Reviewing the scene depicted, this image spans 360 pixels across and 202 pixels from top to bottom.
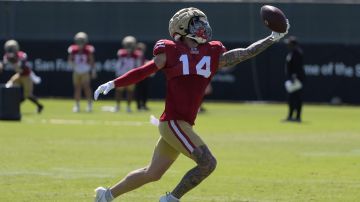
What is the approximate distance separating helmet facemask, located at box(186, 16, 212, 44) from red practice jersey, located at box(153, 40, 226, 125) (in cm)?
13

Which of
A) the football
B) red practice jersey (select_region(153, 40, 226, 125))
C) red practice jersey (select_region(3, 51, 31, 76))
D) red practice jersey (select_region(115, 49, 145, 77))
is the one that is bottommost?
red practice jersey (select_region(115, 49, 145, 77))

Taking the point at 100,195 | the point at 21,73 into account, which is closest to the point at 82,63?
the point at 21,73

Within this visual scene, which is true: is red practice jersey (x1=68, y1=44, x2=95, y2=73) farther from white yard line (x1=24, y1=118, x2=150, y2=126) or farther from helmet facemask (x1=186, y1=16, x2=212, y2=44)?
helmet facemask (x1=186, y1=16, x2=212, y2=44)

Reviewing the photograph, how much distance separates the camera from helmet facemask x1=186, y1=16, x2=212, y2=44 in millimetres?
10211

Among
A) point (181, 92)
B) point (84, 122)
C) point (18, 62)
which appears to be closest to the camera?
point (181, 92)

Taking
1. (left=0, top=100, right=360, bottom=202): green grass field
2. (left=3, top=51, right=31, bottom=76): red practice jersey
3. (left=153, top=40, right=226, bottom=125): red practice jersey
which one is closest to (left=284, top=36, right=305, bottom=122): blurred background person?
(left=0, top=100, right=360, bottom=202): green grass field

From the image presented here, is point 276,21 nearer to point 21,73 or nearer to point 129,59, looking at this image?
point 21,73

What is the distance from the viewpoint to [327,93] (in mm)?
35312

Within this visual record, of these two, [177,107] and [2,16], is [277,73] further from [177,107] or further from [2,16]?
[177,107]

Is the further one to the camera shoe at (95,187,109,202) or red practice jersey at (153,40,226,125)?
shoe at (95,187,109,202)

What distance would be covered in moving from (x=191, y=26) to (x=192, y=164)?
5.92m

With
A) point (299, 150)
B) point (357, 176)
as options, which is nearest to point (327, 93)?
point (299, 150)

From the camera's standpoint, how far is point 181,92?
1009 cm

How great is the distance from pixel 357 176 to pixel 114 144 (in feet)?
19.7
